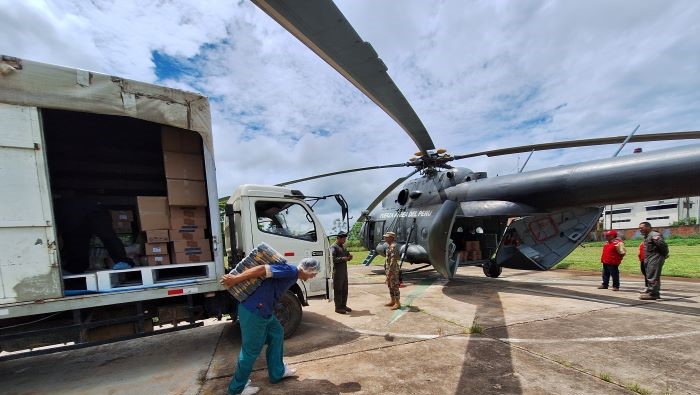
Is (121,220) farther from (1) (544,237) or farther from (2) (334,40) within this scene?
(1) (544,237)

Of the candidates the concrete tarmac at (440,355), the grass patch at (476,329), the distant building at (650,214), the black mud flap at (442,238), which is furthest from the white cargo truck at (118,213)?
the distant building at (650,214)

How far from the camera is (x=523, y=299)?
7.30 metres

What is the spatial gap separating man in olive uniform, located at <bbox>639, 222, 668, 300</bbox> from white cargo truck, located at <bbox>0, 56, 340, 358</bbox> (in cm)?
661

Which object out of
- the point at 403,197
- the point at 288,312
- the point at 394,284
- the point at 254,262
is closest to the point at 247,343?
the point at 254,262

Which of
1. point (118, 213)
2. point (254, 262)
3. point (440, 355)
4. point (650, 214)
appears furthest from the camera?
point (650, 214)

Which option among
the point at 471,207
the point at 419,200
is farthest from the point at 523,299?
the point at 419,200

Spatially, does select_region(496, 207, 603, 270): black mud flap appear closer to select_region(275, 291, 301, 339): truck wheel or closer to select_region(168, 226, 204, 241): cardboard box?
select_region(275, 291, 301, 339): truck wheel

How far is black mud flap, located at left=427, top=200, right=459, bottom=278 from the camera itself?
788 centimetres

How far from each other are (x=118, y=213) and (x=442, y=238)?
6.60 m

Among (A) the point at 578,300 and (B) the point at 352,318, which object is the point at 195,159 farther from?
(A) the point at 578,300

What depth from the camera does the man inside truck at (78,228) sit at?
15.3ft

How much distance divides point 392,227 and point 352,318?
17.8 feet

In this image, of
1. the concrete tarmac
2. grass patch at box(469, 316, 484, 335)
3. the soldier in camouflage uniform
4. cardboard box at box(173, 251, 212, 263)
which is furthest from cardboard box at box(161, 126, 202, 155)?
grass patch at box(469, 316, 484, 335)

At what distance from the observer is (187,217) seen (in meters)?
5.10
